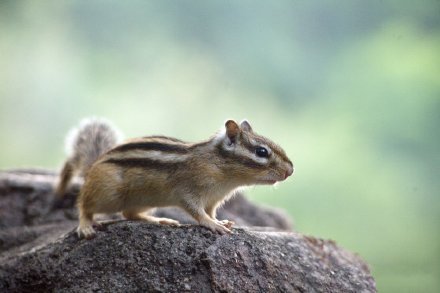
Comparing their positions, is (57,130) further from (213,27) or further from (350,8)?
(350,8)

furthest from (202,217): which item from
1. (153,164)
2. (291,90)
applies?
(291,90)

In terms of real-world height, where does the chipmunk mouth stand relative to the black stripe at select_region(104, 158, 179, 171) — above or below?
above

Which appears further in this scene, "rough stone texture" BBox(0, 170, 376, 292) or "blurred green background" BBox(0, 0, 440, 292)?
"blurred green background" BBox(0, 0, 440, 292)

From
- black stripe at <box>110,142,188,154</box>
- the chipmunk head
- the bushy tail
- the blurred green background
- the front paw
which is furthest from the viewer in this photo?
the blurred green background

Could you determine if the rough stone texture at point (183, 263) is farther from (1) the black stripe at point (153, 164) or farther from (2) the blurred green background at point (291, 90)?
(2) the blurred green background at point (291, 90)

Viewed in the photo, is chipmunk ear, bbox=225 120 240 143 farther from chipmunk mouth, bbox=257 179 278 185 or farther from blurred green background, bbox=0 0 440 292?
blurred green background, bbox=0 0 440 292

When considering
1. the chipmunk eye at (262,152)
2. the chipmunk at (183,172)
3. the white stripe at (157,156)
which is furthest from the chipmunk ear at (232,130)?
the white stripe at (157,156)

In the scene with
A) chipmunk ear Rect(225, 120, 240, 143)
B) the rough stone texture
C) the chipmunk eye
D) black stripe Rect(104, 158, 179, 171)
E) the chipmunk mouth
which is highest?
chipmunk ear Rect(225, 120, 240, 143)

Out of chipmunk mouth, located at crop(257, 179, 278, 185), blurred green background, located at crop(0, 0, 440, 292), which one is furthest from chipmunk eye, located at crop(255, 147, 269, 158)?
blurred green background, located at crop(0, 0, 440, 292)
